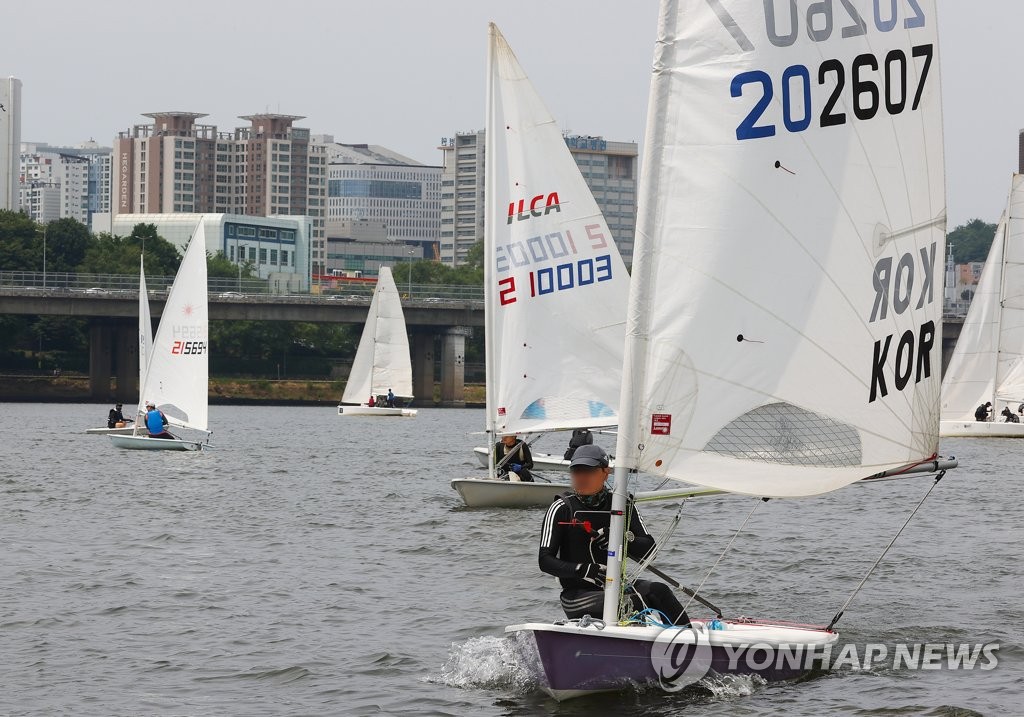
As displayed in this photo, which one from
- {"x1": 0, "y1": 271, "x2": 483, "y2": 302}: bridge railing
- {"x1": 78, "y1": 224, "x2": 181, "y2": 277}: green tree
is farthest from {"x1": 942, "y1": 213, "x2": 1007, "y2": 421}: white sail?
{"x1": 78, "y1": 224, "x2": 181, "y2": 277}: green tree

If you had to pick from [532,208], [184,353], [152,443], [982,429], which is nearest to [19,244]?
[184,353]

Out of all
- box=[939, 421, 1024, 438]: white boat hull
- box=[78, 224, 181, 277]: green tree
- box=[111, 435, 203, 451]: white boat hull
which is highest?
box=[78, 224, 181, 277]: green tree

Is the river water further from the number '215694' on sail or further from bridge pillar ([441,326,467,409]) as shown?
bridge pillar ([441,326,467,409])

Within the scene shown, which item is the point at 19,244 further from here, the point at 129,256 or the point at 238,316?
the point at 238,316

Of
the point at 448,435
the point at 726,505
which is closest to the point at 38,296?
the point at 448,435

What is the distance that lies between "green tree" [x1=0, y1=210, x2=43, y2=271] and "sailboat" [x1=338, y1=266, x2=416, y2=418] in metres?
43.3

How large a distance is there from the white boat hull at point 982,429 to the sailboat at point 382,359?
81.5ft

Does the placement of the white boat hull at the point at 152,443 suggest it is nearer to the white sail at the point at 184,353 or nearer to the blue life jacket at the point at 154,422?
the blue life jacket at the point at 154,422

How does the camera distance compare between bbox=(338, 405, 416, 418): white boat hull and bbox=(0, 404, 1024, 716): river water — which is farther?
bbox=(338, 405, 416, 418): white boat hull

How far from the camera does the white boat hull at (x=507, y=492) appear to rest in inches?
860

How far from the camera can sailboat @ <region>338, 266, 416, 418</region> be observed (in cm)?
6819

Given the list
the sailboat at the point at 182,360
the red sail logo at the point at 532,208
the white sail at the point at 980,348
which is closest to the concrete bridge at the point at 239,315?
the white sail at the point at 980,348

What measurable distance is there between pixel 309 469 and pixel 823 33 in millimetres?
25663

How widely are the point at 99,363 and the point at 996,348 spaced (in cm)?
5271
